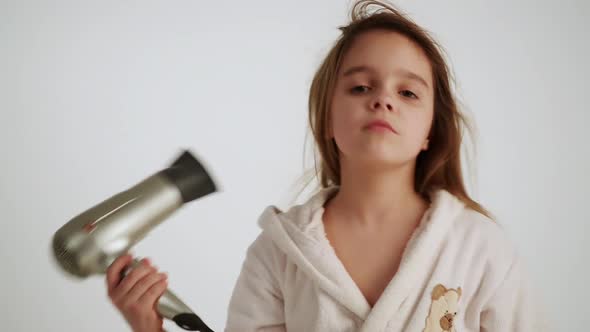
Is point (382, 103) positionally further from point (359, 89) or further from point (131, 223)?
point (131, 223)

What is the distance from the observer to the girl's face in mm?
1058

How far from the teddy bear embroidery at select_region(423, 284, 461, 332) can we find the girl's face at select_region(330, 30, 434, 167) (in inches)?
8.8

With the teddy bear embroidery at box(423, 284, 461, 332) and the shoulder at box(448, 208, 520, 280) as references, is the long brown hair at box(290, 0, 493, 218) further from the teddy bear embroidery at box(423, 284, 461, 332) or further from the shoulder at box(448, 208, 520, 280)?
the teddy bear embroidery at box(423, 284, 461, 332)

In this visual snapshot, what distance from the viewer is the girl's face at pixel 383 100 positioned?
1.06m

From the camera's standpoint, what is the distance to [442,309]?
105 centimetres

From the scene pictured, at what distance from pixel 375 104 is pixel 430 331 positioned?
14.7 inches

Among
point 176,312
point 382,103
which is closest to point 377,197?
point 382,103

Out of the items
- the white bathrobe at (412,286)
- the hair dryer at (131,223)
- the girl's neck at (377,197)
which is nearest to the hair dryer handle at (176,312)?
the hair dryer at (131,223)

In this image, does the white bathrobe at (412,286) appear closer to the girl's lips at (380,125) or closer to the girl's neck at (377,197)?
the girl's neck at (377,197)

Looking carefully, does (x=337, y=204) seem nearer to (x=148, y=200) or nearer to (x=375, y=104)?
(x=375, y=104)

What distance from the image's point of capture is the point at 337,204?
1.19 metres

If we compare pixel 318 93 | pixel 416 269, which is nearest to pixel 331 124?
pixel 318 93

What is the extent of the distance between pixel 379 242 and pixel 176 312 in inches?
14.1

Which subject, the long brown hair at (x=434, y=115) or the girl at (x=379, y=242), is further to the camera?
the long brown hair at (x=434, y=115)
